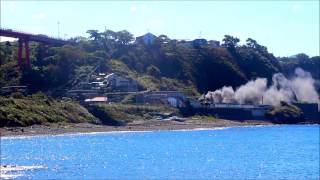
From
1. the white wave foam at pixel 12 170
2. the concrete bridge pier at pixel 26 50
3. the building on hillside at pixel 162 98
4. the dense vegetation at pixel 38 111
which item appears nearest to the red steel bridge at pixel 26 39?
the concrete bridge pier at pixel 26 50

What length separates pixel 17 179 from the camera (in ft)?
114

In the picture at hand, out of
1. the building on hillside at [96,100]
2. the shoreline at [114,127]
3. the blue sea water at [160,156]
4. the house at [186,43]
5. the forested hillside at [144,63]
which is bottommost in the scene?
the blue sea water at [160,156]

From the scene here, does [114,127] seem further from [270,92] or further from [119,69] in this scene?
[270,92]

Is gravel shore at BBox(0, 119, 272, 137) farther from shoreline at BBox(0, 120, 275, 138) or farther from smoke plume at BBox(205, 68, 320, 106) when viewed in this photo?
smoke plume at BBox(205, 68, 320, 106)

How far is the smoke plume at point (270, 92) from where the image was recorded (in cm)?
11894

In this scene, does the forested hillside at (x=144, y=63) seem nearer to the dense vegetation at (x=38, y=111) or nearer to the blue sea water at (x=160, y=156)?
the dense vegetation at (x=38, y=111)

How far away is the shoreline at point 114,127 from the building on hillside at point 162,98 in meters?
6.80

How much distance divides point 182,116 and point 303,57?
7934 cm

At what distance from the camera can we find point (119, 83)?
10556 centimetres

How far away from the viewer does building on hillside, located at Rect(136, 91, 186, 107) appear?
102 m

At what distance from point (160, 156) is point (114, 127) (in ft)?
103

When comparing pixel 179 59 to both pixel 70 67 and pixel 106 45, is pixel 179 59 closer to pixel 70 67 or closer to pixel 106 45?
pixel 106 45

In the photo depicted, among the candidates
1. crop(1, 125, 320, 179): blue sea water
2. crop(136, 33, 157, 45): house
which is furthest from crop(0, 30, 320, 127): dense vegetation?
crop(1, 125, 320, 179): blue sea water

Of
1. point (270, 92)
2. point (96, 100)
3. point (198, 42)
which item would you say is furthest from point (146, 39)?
point (96, 100)
